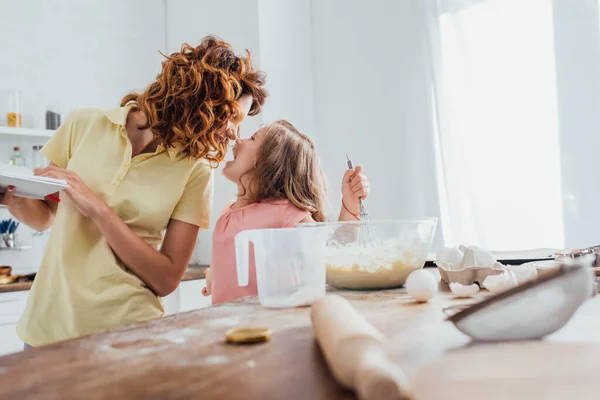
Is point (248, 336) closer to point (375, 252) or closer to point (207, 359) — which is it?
point (207, 359)

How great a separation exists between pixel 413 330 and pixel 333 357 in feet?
0.77

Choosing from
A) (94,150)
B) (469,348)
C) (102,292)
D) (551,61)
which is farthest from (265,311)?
(551,61)

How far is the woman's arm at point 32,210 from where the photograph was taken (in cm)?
138

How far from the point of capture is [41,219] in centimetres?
145

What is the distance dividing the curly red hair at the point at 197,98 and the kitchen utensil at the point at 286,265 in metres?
0.48

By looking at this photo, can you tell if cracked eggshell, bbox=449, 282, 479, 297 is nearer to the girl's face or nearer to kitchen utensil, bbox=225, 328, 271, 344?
kitchen utensil, bbox=225, 328, 271, 344

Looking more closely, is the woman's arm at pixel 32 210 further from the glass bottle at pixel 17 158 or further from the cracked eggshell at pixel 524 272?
the glass bottle at pixel 17 158

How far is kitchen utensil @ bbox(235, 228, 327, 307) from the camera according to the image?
90 cm

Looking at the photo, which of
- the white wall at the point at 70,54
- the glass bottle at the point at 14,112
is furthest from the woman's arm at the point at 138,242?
the white wall at the point at 70,54

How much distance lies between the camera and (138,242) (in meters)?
1.28

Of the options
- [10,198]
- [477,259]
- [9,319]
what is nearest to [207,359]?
[477,259]

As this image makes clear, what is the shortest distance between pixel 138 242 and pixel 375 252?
21.7 inches

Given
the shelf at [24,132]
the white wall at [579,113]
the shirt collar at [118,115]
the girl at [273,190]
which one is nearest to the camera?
the shirt collar at [118,115]

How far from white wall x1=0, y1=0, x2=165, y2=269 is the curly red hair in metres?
1.87
